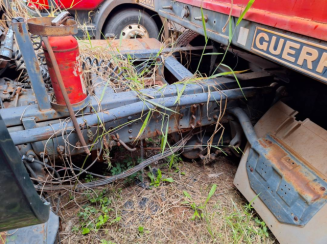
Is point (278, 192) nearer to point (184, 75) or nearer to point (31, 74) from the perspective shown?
point (184, 75)

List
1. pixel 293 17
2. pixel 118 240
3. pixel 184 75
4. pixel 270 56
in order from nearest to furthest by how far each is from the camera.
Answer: pixel 293 17 → pixel 270 56 → pixel 118 240 → pixel 184 75

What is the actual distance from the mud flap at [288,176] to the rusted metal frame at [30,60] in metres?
1.50

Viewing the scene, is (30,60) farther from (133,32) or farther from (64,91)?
(133,32)

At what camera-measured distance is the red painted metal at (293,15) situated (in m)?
1.00

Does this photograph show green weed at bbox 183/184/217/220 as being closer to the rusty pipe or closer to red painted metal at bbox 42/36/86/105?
the rusty pipe

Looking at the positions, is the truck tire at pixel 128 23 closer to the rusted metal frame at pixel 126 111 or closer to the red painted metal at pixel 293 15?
the rusted metal frame at pixel 126 111

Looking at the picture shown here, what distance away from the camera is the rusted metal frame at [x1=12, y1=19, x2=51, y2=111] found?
1.18 meters

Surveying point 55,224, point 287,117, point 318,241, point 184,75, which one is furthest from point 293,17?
point 55,224

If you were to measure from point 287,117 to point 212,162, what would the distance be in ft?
3.16

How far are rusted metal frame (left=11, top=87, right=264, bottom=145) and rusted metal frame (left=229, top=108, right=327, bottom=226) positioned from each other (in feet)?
0.67

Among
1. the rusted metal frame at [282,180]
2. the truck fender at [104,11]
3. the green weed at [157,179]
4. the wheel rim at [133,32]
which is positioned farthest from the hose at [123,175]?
the truck fender at [104,11]

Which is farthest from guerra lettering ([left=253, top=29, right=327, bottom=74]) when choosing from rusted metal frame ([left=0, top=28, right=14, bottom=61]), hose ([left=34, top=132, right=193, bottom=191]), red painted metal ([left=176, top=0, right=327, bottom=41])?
rusted metal frame ([left=0, top=28, right=14, bottom=61])

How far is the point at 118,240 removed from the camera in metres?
1.73

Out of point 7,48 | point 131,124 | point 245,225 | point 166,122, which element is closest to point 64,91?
point 131,124
